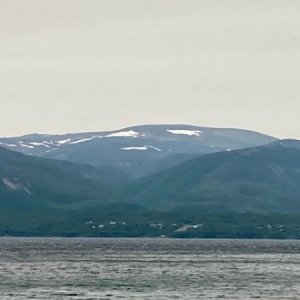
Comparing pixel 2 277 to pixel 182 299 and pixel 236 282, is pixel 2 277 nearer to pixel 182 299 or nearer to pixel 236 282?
pixel 236 282

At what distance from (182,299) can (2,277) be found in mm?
52624

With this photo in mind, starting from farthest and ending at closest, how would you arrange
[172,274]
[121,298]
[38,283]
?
1. [172,274]
2. [38,283]
3. [121,298]

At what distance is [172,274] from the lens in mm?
195375

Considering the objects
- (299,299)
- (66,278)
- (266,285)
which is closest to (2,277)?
(66,278)

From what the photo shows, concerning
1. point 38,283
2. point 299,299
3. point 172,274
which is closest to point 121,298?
point 299,299

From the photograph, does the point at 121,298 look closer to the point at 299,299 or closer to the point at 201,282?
the point at 299,299

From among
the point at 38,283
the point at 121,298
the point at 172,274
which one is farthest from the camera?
the point at 172,274

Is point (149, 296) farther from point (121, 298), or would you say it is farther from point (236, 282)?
point (236, 282)

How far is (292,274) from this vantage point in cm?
19900

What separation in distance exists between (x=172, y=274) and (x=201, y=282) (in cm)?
2238

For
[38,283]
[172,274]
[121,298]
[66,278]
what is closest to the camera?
[121,298]

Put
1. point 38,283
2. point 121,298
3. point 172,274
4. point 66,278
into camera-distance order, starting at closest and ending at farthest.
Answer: point 121,298 → point 38,283 → point 66,278 → point 172,274

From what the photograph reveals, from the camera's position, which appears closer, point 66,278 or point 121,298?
point 121,298

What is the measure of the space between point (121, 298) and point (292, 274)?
68754 millimetres
